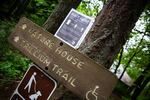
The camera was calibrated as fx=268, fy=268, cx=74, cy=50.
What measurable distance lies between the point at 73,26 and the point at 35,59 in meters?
3.01

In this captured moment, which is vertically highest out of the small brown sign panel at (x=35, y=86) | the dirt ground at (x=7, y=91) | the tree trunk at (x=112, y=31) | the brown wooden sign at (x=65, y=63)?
the tree trunk at (x=112, y=31)

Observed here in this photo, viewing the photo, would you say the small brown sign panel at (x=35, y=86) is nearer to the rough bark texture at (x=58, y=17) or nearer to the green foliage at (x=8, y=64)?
the green foliage at (x=8, y=64)

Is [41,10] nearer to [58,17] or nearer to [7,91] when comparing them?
[58,17]

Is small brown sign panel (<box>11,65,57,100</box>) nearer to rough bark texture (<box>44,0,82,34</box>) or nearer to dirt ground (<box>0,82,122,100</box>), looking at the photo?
dirt ground (<box>0,82,122,100</box>)

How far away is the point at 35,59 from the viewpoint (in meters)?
2.96

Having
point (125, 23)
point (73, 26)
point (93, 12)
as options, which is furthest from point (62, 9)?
point (93, 12)

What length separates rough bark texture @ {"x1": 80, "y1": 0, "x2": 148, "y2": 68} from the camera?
11.2 ft

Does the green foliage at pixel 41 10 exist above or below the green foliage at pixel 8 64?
above

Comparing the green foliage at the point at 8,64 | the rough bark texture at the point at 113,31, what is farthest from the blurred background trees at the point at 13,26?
the rough bark texture at the point at 113,31

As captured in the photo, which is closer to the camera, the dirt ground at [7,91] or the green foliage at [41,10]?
the dirt ground at [7,91]

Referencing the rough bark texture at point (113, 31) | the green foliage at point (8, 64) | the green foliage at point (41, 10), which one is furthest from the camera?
the green foliage at point (41, 10)

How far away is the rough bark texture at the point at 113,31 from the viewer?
11.2ft

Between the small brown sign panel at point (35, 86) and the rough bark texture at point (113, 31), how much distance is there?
0.78 m

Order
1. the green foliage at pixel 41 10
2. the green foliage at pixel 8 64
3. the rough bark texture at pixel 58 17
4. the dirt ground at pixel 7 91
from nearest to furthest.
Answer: the dirt ground at pixel 7 91 → the green foliage at pixel 8 64 → the rough bark texture at pixel 58 17 → the green foliage at pixel 41 10
